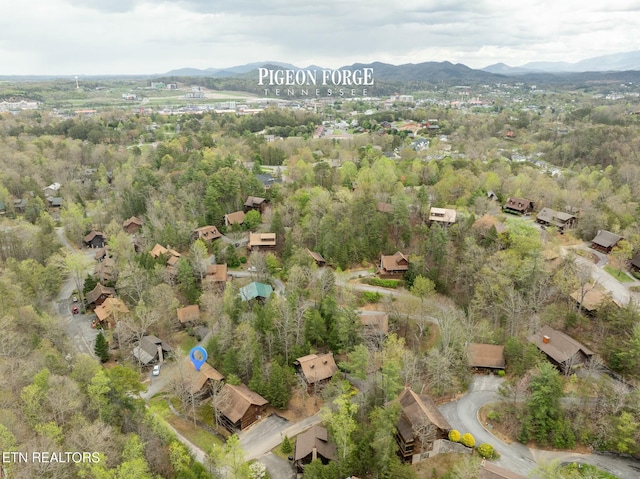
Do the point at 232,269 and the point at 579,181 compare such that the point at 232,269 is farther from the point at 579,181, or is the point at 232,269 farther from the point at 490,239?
the point at 579,181

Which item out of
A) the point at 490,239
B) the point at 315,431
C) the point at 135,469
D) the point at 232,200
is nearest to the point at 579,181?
the point at 490,239

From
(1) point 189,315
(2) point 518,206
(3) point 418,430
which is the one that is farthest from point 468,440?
A: (2) point 518,206

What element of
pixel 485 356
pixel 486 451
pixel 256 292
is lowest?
pixel 486 451

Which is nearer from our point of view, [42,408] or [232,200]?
[42,408]

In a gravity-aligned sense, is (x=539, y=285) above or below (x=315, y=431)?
above

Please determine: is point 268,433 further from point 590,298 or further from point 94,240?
point 94,240

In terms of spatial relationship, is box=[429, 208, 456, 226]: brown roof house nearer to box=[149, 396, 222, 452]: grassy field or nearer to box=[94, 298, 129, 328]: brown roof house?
box=[149, 396, 222, 452]: grassy field

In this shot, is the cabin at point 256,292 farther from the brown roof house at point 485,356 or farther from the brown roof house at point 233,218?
the brown roof house at point 485,356
